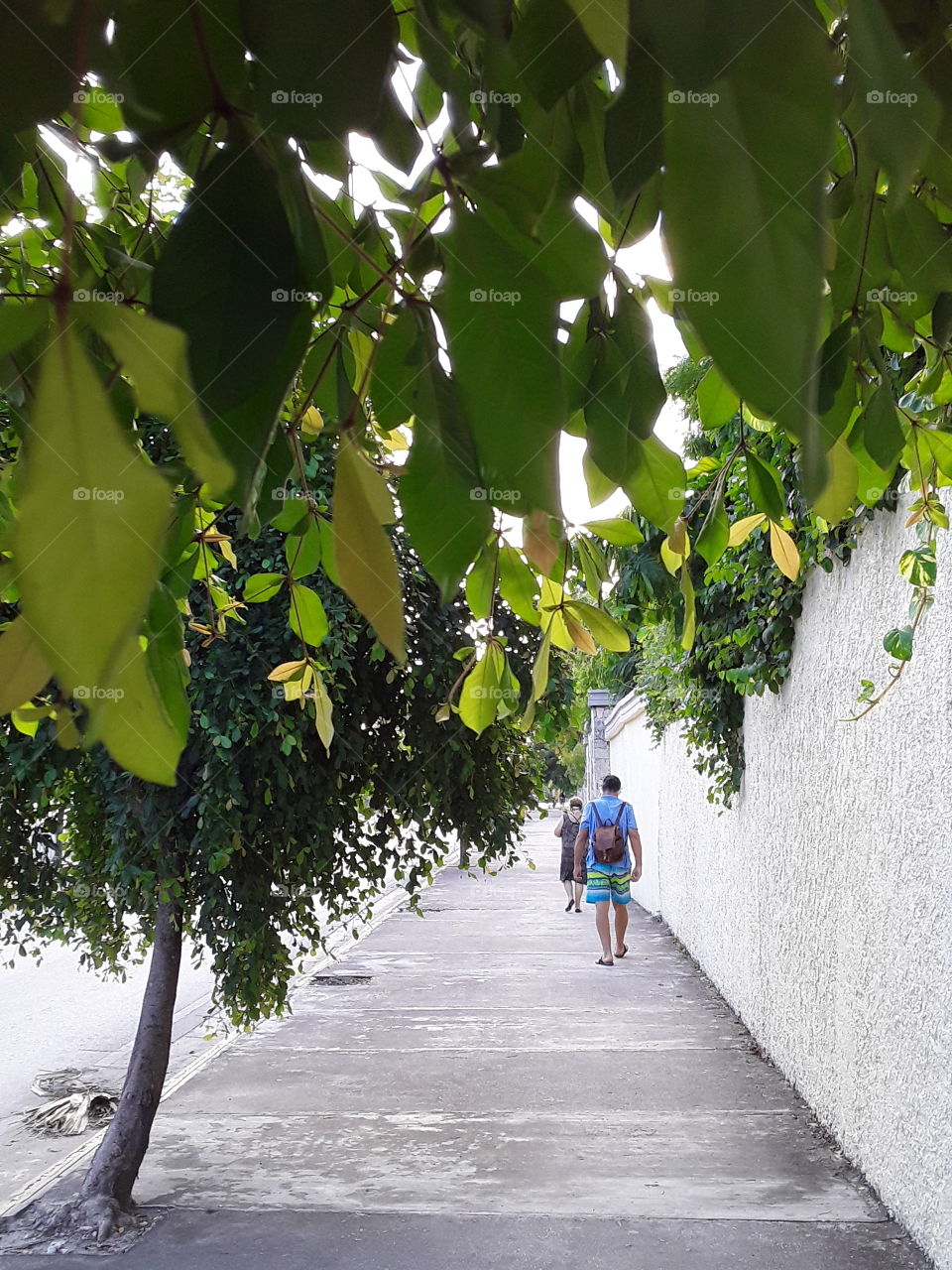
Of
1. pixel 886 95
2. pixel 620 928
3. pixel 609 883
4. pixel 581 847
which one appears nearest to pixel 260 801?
pixel 886 95

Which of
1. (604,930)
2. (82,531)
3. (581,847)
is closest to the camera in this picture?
(82,531)

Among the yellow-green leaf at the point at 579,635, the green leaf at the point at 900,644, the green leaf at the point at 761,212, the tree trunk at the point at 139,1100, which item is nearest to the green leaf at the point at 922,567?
the green leaf at the point at 900,644

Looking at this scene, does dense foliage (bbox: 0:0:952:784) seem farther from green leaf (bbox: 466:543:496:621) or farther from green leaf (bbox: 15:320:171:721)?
green leaf (bbox: 466:543:496:621)

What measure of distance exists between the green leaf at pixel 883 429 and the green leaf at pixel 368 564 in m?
0.79

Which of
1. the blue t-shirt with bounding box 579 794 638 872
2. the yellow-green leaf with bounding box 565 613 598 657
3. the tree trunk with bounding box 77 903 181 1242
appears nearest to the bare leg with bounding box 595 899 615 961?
the blue t-shirt with bounding box 579 794 638 872

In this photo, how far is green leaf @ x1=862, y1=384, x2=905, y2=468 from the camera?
1052mm

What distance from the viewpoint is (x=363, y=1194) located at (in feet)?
14.4

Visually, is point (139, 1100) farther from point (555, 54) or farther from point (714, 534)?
point (555, 54)

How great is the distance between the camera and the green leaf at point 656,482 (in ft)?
2.57

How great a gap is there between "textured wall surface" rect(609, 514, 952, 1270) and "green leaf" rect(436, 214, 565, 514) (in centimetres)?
319

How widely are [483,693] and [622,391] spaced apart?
462 millimetres

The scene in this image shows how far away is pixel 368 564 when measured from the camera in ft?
1.22

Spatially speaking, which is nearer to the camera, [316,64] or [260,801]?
[316,64]

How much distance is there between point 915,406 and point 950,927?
5.96 feet
